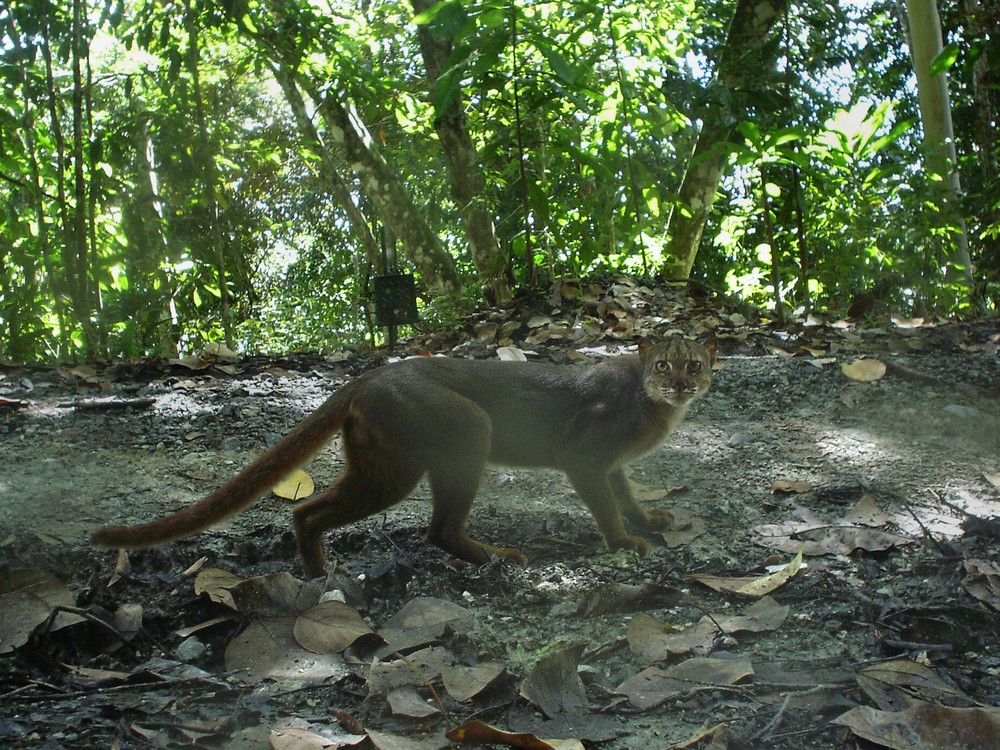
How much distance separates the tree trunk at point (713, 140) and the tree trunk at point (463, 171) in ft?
4.69

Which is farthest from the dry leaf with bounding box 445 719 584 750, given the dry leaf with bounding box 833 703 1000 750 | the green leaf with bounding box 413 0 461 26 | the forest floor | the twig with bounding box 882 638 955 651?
the green leaf with bounding box 413 0 461 26

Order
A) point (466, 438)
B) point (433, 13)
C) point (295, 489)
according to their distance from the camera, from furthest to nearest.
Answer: point (433, 13), point (295, 489), point (466, 438)

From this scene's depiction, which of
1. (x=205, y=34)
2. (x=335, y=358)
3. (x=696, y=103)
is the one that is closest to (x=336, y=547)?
(x=335, y=358)

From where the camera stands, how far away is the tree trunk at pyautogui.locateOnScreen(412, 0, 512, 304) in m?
7.31

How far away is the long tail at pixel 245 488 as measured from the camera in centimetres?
285

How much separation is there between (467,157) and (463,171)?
0.12m

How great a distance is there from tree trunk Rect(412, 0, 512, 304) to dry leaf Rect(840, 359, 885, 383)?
9.41ft

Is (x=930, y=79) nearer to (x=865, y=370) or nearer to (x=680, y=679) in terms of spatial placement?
(x=865, y=370)

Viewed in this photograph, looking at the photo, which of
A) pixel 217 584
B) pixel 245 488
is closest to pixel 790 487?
pixel 245 488

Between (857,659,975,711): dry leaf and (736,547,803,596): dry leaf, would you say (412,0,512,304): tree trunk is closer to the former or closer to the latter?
(736,547,803,596): dry leaf

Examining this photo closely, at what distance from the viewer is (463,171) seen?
7.47m

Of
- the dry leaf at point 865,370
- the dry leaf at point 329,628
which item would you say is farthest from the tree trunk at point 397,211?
the dry leaf at point 329,628

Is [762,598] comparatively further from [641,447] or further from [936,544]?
[641,447]

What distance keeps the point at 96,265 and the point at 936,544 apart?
19.2 ft
